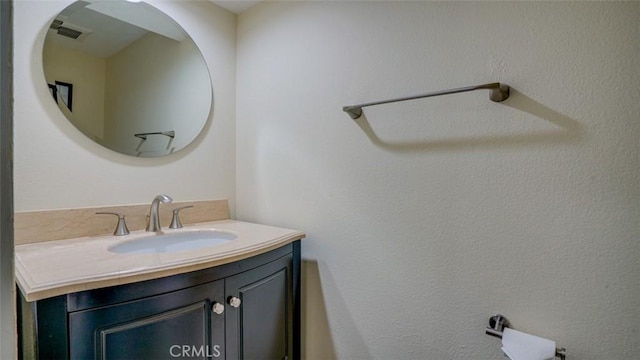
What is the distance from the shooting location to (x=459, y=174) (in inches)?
36.7

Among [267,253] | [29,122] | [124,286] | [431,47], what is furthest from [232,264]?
[431,47]

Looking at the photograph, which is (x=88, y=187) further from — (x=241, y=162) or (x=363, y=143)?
(x=363, y=143)

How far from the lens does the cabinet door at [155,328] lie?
680 millimetres

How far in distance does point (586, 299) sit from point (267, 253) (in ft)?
3.20

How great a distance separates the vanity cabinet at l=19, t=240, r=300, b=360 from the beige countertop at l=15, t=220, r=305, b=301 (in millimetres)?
33

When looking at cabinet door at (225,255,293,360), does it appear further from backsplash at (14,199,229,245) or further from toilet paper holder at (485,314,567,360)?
toilet paper holder at (485,314,567,360)

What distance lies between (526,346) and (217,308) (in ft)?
2.98

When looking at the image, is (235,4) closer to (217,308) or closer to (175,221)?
(175,221)

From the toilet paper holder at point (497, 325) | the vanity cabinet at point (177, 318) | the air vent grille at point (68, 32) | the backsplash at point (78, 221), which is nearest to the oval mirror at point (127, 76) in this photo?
the air vent grille at point (68, 32)

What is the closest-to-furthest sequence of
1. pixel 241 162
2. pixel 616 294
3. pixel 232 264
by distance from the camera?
pixel 616 294 → pixel 232 264 → pixel 241 162

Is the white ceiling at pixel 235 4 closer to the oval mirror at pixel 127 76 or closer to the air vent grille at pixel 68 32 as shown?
the oval mirror at pixel 127 76

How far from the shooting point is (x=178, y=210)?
53.4 inches

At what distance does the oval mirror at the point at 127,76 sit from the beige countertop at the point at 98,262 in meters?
0.46

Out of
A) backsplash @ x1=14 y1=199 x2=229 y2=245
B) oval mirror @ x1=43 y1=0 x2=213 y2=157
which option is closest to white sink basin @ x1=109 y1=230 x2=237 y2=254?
backsplash @ x1=14 y1=199 x2=229 y2=245
